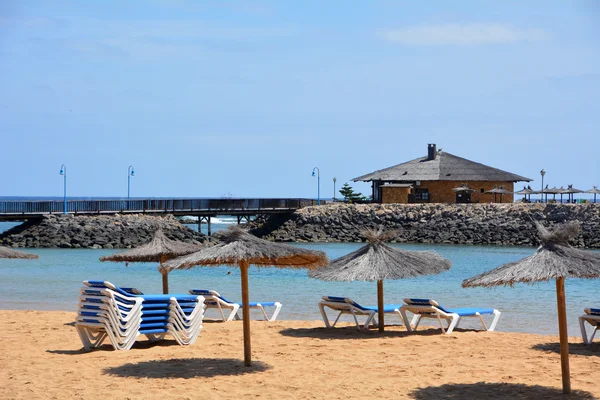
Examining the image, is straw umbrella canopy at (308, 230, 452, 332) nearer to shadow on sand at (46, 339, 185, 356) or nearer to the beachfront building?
shadow on sand at (46, 339, 185, 356)

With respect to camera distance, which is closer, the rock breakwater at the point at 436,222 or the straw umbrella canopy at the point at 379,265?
the straw umbrella canopy at the point at 379,265

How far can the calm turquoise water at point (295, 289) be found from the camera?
17.4 meters

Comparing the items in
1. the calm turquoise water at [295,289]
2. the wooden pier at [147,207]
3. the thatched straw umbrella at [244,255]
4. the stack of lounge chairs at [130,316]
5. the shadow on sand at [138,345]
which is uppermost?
the wooden pier at [147,207]

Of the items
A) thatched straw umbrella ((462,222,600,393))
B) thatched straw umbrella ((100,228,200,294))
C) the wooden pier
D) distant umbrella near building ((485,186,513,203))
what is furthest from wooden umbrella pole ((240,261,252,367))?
distant umbrella near building ((485,186,513,203))

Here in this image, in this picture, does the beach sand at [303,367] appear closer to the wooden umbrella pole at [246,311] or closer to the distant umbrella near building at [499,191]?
the wooden umbrella pole at [246,311]

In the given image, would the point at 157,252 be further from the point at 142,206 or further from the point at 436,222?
the point at 436,222

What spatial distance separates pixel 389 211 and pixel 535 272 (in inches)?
1717

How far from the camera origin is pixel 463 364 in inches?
384

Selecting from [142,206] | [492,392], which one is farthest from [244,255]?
[142,206]

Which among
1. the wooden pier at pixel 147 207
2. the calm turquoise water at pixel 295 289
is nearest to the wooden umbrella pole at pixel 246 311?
the calm turquoise water at pixel 295 289

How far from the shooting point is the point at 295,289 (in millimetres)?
22281

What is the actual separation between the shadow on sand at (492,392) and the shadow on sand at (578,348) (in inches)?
96.1

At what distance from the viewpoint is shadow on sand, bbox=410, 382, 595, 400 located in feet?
26.1

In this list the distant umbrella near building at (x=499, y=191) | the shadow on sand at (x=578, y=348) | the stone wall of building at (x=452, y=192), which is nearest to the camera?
the shadow on sand at (x=578, y=348)
